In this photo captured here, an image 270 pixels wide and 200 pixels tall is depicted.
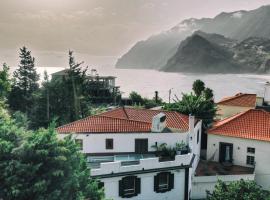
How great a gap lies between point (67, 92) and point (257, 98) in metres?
28.4

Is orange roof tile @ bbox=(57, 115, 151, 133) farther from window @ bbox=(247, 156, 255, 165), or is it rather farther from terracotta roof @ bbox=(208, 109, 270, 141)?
window @ bbox=(247, 156, 255, 165)

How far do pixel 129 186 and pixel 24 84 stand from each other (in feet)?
176

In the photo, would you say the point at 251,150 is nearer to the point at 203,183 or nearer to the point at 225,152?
the point at 225,152

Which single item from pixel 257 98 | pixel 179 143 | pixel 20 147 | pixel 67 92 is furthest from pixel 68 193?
pixel 67 92

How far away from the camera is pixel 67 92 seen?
55.8 m

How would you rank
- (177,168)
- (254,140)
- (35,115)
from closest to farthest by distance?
1. (177,168)
2. (254,140)
3. (35,115)

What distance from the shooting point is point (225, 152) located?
33.2 meters

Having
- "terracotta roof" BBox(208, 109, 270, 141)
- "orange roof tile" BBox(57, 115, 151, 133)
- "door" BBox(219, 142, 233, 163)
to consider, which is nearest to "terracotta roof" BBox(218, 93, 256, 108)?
"terracotta roof" BBox(208, 109, 270, 141)

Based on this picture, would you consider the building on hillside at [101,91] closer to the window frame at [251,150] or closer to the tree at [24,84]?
the tree at [24,84]

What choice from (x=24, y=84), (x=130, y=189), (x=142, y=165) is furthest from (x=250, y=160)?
(x=24, y=84)

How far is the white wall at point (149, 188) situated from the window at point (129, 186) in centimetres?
25

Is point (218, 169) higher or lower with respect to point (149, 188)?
higher

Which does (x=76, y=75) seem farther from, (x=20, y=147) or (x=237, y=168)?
(x=20, y=147)

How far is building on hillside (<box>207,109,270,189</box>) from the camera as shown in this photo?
1237 inches
